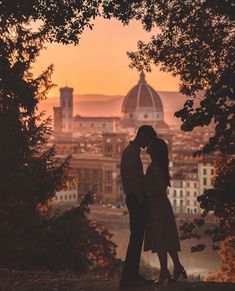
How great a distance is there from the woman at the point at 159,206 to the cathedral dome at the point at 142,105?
12006cm

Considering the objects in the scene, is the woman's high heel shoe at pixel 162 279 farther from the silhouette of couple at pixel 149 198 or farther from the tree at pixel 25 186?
the tree at pixel 25 186

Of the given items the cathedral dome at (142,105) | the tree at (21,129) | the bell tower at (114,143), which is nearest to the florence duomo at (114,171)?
the bell tower at (114,143)

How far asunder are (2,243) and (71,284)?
4.05 m

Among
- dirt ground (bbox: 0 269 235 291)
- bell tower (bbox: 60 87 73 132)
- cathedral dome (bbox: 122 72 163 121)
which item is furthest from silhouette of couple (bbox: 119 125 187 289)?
bell tower (bbox: 60 87 73 132)

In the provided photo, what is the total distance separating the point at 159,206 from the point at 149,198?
0.10m

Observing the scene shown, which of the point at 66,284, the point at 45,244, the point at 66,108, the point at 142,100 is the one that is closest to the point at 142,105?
the point at 142,100

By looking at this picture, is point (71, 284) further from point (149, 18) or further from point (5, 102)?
point (5, 102)

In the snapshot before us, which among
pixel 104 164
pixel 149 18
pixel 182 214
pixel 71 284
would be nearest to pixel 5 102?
pixel 149 18

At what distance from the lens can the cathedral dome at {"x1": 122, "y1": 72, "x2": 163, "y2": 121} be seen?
126 meters

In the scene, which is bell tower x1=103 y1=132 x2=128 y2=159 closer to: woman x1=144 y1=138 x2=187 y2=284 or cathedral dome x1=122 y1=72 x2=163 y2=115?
cathedral dome x1=122 y1=72 x2=163 y2=115

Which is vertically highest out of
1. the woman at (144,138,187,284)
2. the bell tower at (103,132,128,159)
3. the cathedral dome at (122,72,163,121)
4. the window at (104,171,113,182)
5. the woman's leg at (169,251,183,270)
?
the cathedral dome at (122,72,163,121)

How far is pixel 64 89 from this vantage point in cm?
13812

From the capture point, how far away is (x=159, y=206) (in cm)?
568

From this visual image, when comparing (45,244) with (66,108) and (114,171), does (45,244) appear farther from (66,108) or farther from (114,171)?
(66,108)
